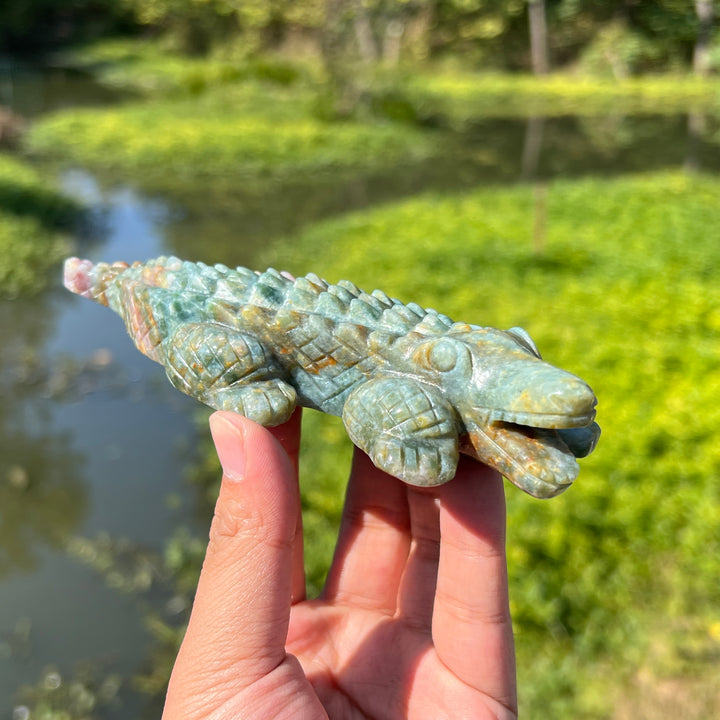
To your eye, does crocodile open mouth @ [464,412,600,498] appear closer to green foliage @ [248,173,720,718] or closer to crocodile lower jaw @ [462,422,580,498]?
crocodile lower jaw @ [462,422,580,498]

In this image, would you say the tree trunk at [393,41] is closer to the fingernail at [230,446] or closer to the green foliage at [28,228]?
the green foliage at [28,228]

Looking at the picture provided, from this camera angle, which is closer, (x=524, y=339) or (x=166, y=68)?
(x=524, y=339)

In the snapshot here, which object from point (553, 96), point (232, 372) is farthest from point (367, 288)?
point (553, 96)

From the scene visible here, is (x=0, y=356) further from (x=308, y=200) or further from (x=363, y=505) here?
(x=308, y=200)

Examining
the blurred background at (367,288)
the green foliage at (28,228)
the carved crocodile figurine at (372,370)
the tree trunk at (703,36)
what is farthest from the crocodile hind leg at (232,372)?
the tree trunk at (703,36)

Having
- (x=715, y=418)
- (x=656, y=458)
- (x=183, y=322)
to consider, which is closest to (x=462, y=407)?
(x=183, y=322)

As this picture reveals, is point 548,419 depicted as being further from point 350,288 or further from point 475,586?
point 350,288

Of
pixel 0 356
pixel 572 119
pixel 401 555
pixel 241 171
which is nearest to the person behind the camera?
pixel 401 555
